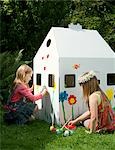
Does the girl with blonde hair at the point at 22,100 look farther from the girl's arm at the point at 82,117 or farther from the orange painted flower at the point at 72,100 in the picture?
the girl's arm at the point at 82,117

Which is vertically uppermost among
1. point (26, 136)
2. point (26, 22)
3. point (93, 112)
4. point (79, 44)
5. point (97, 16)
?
point (97, 16)

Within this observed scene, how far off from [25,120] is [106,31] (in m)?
4.94

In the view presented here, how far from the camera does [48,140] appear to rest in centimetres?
406

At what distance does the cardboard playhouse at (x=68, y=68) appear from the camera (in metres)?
4.86

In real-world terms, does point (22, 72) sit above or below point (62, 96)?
above

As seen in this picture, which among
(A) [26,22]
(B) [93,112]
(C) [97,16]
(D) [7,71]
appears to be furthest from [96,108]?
(C) [97,16]

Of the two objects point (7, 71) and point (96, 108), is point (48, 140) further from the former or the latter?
point (7, 71)

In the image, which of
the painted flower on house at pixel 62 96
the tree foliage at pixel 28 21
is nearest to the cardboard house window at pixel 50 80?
the painted flower on house at pixel 62 96

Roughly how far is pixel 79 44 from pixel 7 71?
1.63 metres

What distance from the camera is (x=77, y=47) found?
203 inches

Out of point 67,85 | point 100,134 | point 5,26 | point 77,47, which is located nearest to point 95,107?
point 100,134

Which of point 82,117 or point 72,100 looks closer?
point 82,117

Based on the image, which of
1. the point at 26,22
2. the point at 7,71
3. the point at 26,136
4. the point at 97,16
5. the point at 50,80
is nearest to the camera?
the point at 26,136

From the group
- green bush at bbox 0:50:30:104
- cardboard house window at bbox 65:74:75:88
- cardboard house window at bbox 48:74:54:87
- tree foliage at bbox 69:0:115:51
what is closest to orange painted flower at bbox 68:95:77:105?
cardboard house window at bbox 65:74:75:88
